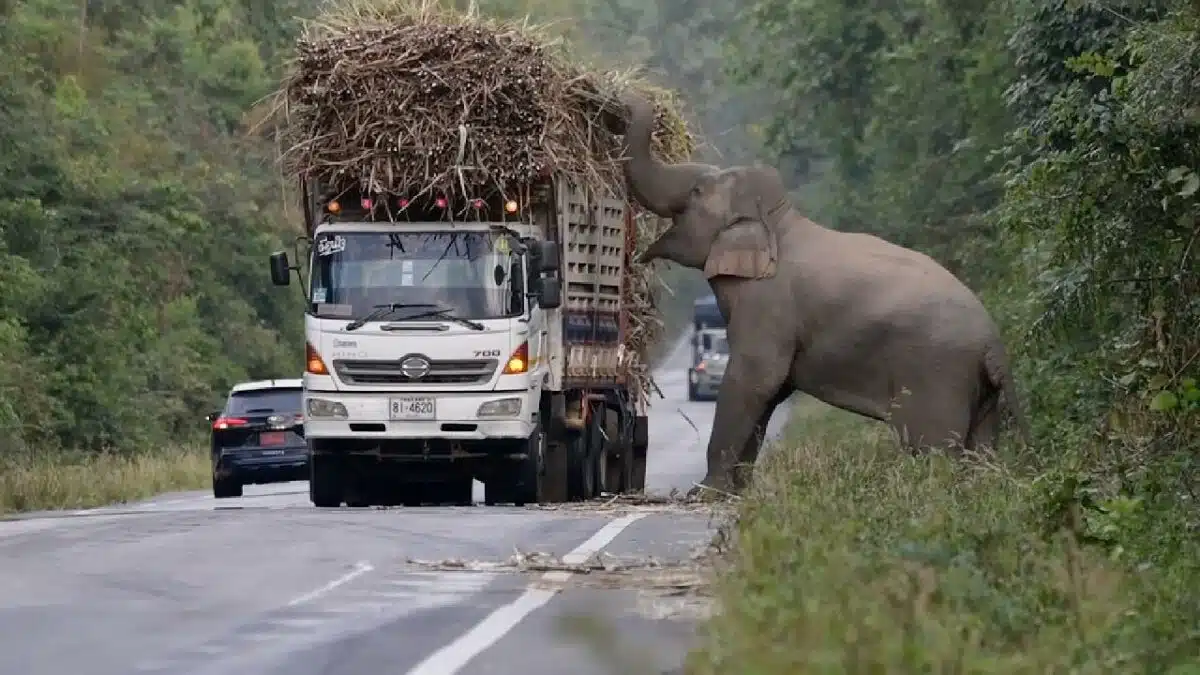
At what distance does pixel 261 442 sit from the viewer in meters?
31.4

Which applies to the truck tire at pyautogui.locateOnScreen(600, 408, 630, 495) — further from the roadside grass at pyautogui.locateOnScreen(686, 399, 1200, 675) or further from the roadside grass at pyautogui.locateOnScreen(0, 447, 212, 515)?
the roadside grass at pyautogui.locateOnScreen(686, 399, 1200, 675)

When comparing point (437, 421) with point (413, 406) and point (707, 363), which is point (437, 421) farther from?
point (707, 363)

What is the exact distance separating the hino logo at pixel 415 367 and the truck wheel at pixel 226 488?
10095mm

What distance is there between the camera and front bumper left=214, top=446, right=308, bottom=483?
3127 cm

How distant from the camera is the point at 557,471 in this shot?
23781 millimetres

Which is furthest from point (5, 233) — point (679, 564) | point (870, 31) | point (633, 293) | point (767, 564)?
point (767, 564)

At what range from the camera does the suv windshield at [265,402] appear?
31531 millimetres

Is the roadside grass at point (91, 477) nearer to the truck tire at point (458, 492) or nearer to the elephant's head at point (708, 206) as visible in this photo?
the truck tire at point (458, 492)

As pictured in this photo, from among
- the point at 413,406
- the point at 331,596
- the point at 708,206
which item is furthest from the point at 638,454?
the point at 331,596

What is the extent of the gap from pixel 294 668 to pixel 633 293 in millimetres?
15678

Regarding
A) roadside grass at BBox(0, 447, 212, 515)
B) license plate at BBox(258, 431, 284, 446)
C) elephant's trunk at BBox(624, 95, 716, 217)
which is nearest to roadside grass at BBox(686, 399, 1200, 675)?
elephant's trunk at BBox(624, 95, 716, 217)

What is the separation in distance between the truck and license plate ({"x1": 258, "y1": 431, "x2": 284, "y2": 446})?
798 cm

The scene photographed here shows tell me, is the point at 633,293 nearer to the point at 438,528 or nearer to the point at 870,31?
the point at 438,528

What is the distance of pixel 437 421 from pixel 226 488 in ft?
34.2
